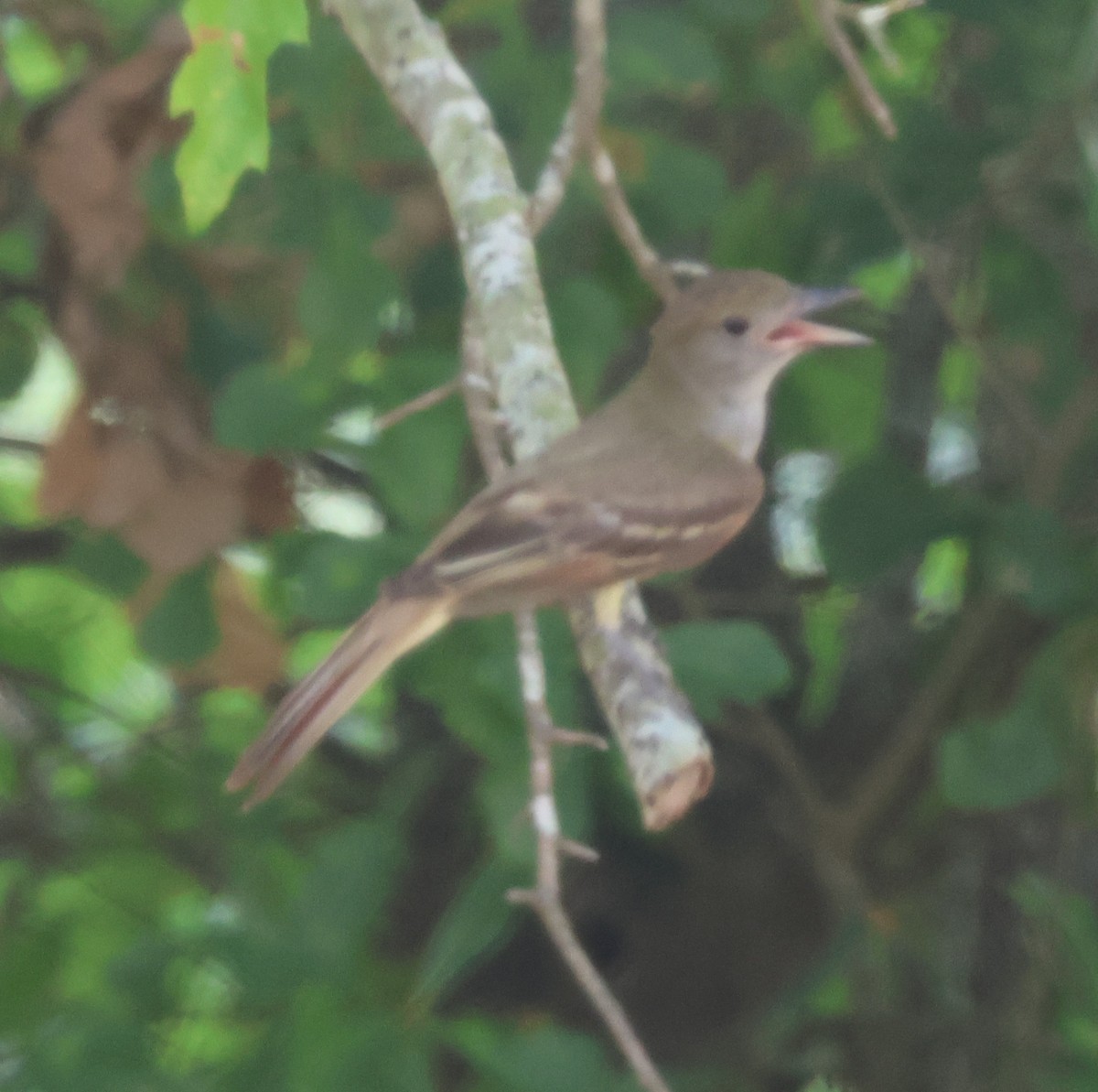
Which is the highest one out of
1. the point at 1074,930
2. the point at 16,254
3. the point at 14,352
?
the point at 16,254

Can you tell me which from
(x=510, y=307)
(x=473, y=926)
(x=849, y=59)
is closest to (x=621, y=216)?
(x=510, y=307)

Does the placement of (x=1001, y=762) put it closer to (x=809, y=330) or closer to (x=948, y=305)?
(x=809, y=330)

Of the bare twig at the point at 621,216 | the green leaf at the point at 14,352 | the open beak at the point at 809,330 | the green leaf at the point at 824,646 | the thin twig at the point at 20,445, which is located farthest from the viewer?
the green leaf at the point at 824,646

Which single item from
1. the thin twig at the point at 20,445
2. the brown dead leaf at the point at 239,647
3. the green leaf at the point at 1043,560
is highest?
the thin twig at the point at 20,445

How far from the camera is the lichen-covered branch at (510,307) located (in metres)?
1.94

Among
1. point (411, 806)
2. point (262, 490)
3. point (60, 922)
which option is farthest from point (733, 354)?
point (60, 922)

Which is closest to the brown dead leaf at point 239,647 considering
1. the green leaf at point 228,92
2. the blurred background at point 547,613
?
the blurred background at point 547,613

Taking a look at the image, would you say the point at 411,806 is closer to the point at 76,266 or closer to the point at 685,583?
the point at 685,583

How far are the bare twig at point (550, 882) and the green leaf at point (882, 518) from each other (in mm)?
1232

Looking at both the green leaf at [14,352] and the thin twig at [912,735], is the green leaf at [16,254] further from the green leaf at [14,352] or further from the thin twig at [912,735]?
the thin twig at [912,735]

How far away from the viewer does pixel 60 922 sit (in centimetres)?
366

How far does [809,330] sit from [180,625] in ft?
4.30

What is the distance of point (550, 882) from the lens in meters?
1.88

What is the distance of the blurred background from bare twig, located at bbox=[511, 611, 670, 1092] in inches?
17.7
